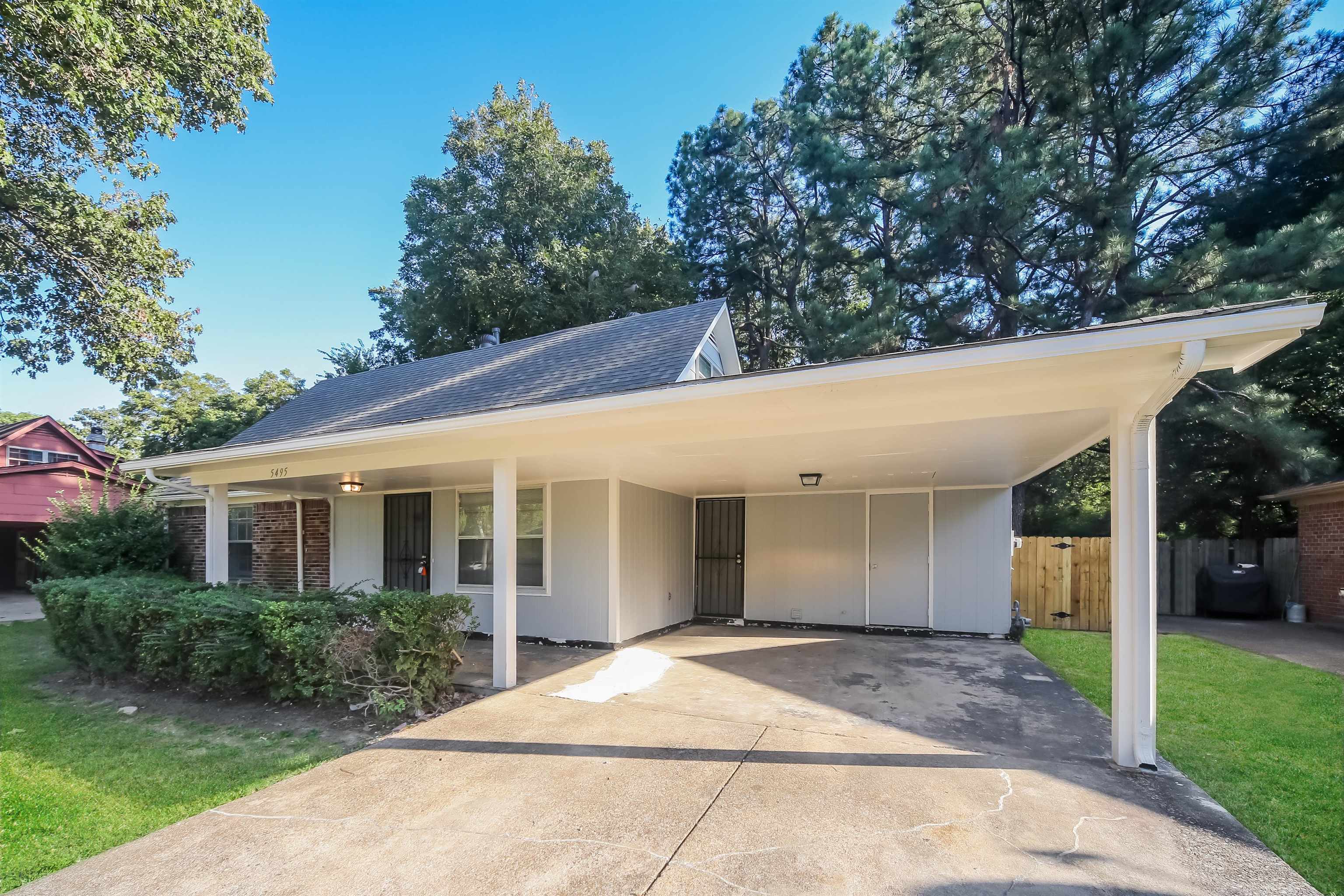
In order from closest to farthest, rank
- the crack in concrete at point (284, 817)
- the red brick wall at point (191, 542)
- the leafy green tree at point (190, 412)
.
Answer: the crack in concrete at point (284, 817) < the red brick wall at point (191, 542) < the leafy green tree at point (190, 412)

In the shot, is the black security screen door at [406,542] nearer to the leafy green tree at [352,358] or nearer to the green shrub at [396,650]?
the green shrub at [396,650]

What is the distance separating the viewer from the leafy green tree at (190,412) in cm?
2131

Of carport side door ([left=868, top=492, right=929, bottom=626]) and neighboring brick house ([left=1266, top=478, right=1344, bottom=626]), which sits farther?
neighboring brick house ([left=1266, top=478, right=1344, bottom=626])

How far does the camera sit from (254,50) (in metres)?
10.4

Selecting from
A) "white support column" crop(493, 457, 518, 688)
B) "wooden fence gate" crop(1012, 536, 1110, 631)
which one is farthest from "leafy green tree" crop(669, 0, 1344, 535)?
"white support column" crop(493, 457, 518, 688)

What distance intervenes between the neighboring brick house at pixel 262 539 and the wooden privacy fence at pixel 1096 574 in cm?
1162

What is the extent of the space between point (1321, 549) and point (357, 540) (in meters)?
A: 16.0

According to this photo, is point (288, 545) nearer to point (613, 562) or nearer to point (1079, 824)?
point (613, 562)

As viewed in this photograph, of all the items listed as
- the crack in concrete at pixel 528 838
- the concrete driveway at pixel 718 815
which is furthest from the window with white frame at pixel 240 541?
the crack in concrete at pixel 528 838

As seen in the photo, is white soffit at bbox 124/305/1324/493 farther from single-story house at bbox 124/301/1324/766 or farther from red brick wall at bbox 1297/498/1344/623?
red brick wall at bbox 1297/498/1344/623

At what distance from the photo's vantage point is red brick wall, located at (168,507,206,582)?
11.4 metres

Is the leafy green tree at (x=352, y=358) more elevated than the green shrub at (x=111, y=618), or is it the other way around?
the leafy green tree at (x=352, y=358)

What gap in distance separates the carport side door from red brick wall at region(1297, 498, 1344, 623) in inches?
287

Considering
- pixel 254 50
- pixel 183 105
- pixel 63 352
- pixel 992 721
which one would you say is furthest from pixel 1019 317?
pixel 63 352
